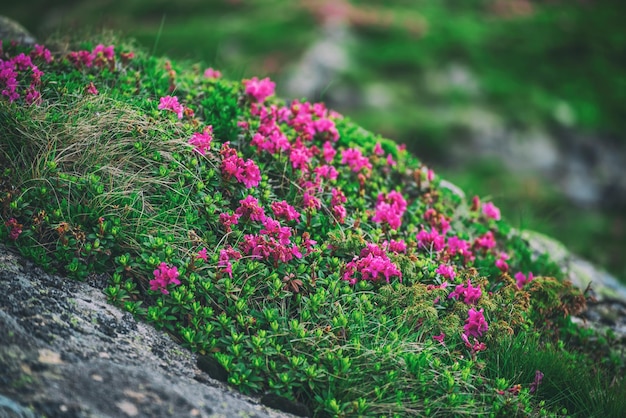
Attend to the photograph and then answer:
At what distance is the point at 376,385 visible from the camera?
4.16 meters

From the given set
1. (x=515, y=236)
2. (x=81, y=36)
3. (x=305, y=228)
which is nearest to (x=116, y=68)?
(x=81, y=36)

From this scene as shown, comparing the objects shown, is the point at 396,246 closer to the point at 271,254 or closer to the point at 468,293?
the point at 468,293

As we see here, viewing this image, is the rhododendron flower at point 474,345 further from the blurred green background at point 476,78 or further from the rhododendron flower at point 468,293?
the blurred green background at point 476,78

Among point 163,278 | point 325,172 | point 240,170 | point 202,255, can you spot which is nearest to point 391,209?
point 325,172

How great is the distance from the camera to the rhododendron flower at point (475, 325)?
4836mm

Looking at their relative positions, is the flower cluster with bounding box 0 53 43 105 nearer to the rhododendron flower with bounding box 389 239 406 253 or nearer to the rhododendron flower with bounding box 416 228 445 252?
the rhododendron flower with bounding box 389 239 406 253

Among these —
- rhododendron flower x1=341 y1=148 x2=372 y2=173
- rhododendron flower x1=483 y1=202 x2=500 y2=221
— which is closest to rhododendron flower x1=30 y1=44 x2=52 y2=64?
rhododendron flower x1=341 y1=148 x2=372 y2=173

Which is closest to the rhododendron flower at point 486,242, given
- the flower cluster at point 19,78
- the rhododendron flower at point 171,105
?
the rhododendron flower at point 171,105

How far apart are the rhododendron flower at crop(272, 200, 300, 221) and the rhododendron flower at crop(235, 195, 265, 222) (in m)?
0.17

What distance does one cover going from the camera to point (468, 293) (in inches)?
201

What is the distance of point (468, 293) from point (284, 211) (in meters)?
1.75

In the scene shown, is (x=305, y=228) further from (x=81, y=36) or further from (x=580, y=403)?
(x=81, y=36)

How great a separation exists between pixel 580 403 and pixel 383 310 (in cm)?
179

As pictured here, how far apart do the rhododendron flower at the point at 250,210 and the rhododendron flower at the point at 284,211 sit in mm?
167
